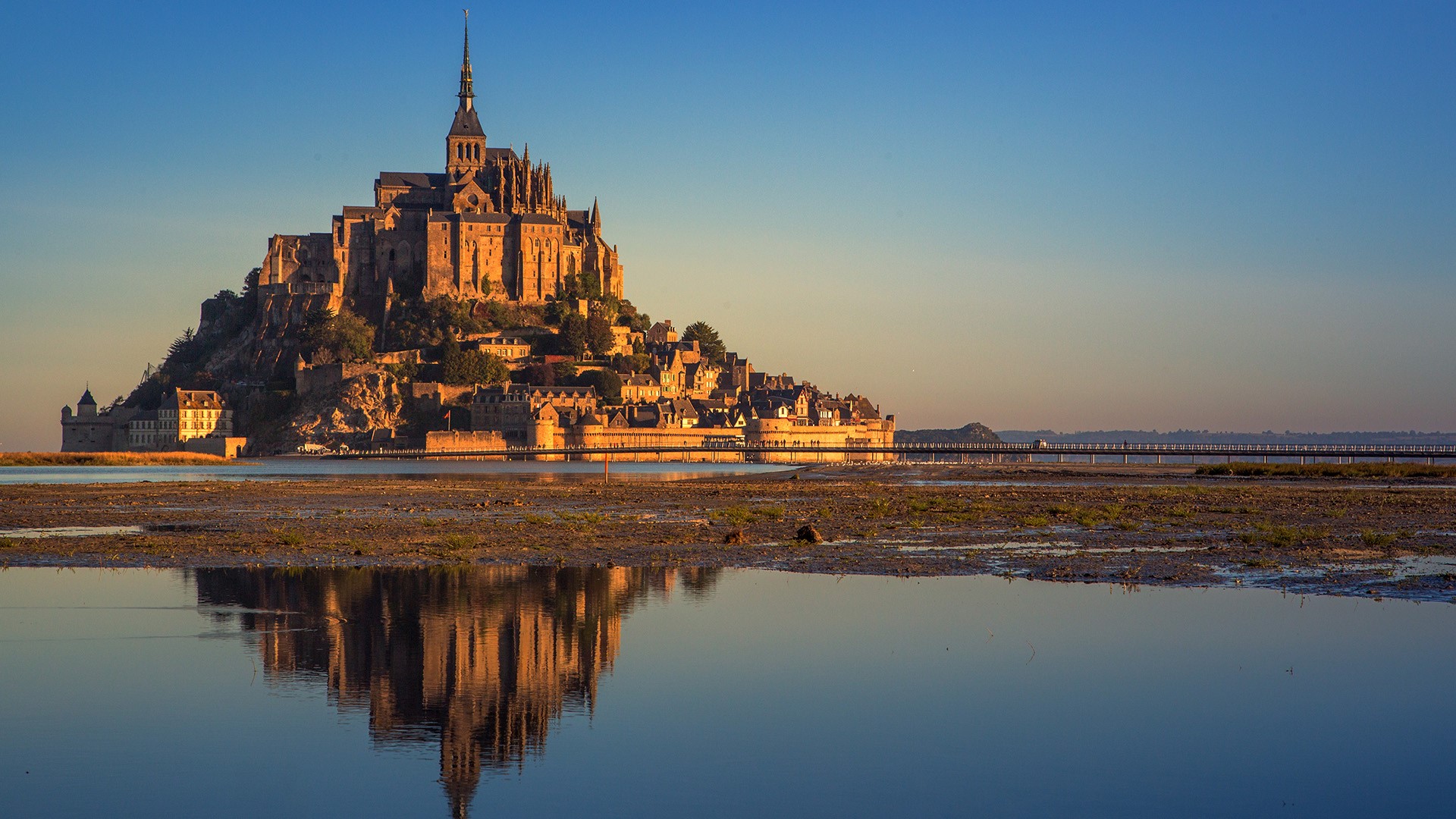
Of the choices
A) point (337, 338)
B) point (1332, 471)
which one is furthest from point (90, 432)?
point (1332, 471)

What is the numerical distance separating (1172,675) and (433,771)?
8425 mm

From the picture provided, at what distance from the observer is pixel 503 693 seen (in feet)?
46.8

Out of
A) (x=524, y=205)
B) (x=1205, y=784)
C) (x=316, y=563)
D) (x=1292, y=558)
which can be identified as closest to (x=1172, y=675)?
(x=1205, y=784)

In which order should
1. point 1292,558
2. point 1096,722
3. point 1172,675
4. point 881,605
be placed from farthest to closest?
point 1292,558 < point 881,605 < point 1172,675 < point 1096,722

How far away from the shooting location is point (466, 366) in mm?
152375

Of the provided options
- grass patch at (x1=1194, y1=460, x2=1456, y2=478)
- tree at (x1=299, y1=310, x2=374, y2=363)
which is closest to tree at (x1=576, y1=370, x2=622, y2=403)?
tree at (x1=299, y1=310, x2=374, y2=363)

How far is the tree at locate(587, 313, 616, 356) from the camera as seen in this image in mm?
161625

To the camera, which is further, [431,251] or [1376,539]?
[431,251]

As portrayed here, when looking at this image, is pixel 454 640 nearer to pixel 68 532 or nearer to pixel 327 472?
pixel 68 532

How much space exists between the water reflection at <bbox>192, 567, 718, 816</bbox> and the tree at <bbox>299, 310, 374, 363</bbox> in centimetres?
13102

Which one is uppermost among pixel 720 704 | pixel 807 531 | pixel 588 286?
pixel 588 286

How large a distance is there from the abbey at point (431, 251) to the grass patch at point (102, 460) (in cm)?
3262

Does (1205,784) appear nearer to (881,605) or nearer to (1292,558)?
(881,605)

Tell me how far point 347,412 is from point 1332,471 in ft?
335
